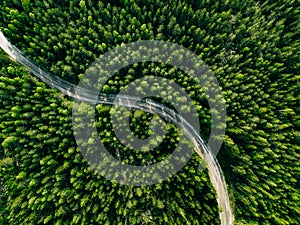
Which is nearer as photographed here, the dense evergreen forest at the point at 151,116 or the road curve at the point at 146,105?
the dense evergreen forest at the point at 151,116

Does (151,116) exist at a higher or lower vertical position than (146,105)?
lower

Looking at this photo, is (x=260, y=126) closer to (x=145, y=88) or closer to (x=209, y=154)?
(x=209, y=154)

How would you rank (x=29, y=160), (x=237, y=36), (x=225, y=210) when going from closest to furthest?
(x=29, y=160)
(x=225, y=210)
(x=237, y=36)

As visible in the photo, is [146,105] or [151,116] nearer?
[151,116]

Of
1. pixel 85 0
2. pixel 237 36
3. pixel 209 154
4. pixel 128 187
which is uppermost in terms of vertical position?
pixel 237 36

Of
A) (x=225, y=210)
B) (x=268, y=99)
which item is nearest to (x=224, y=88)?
(x=268, y=99)
